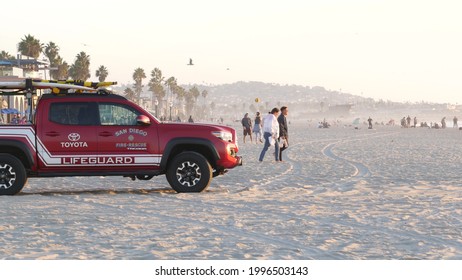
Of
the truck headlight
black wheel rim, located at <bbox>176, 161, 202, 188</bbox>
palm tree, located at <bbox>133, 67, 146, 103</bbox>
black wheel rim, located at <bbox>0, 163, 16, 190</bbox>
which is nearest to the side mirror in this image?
black wheel rim, located at <bbox>176, 161, 202, 188</bbox>

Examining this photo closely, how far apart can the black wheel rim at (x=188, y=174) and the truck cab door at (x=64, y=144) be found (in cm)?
161

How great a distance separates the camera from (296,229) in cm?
1102

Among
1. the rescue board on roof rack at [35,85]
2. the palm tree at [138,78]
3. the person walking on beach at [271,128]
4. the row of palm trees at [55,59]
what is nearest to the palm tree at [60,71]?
the row of palm trees at [55,59]

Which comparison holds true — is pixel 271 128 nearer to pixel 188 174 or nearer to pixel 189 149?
pixel 189 149

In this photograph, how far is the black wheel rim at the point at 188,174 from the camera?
1570 cm

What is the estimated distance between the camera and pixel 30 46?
387 feet

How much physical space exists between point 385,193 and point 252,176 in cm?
504

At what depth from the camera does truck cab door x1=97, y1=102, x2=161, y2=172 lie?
50.6ft

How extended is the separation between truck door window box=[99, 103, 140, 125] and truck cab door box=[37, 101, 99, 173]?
0.30 meters

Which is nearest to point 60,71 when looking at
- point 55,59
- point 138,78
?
point 55,59

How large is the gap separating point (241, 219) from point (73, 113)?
4947mm

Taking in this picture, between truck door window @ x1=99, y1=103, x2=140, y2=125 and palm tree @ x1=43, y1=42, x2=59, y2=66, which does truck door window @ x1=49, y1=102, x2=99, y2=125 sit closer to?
truck door window @ x1=99, y1=103, x2=140, y2=125

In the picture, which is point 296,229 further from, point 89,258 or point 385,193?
point 385,193
